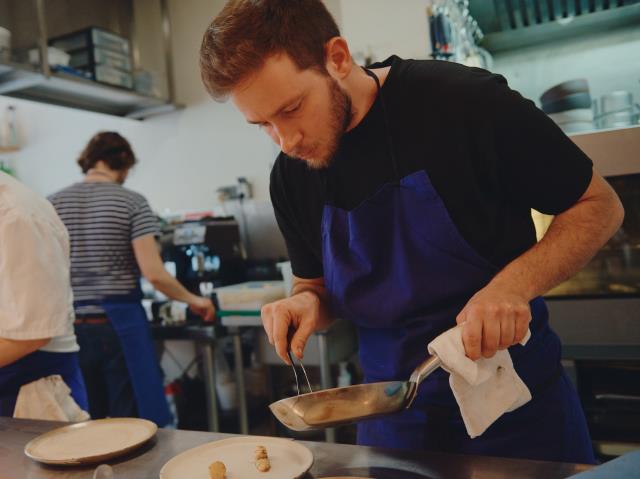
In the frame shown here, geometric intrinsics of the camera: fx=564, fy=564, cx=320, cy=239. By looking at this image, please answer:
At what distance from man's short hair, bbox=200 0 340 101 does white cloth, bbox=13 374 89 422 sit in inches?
33.3

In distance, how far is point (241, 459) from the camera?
3.04 feet

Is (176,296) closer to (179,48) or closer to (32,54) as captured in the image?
(32,54)

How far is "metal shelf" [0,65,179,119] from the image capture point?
9.70 ft

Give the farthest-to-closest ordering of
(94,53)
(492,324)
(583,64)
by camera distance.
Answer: (94,53)
(583,64)
(492,324)

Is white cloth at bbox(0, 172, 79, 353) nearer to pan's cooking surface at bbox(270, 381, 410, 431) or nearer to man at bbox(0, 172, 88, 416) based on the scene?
man at bbox(0, 172, 88, 416)

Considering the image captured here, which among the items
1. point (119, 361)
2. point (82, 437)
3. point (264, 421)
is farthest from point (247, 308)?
point (82, 437)

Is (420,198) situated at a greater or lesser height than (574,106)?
lesser

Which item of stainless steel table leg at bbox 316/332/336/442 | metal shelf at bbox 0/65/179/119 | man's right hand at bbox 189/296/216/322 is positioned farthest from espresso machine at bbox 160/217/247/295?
metal shelf at bbox 0/65/179/119

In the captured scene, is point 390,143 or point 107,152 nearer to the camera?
point 390,143

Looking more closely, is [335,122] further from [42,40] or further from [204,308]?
[42,40]

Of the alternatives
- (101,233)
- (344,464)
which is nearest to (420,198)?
(344,464)

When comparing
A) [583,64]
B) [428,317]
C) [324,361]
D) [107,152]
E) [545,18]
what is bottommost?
[324,361]

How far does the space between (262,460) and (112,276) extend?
1803mm

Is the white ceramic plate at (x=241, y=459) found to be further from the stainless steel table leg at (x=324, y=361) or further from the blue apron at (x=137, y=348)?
the blue apron at (x=137, y=348)
